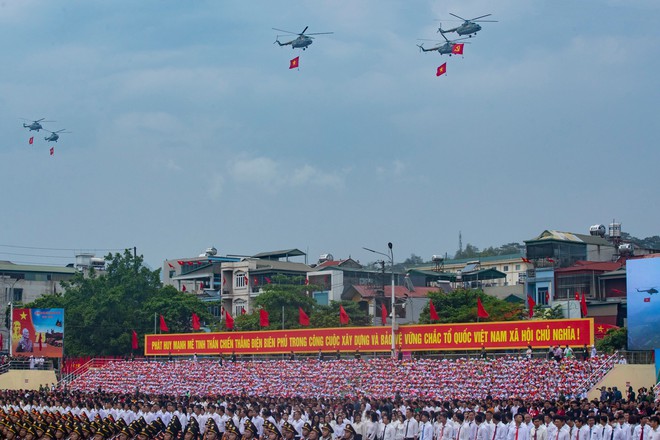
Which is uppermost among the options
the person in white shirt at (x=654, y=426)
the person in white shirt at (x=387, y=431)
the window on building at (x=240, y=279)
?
the window on building at (x=240, y=279)

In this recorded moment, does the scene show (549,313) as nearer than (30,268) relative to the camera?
Yes

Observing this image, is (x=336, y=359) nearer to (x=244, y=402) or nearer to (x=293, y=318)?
(x=244, y=402)

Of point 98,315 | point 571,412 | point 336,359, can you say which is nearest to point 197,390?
point 336,359

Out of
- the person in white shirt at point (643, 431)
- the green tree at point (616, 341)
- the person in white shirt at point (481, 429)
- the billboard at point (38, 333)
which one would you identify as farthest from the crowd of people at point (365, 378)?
the green tree at point (616, 341)

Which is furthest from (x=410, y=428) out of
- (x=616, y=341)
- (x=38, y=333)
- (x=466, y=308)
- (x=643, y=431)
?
(x=38, y=333)

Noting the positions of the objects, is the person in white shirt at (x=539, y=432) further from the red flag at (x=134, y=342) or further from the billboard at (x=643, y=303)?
the red flag at (x=134, y=342)

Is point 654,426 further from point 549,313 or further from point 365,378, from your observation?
point 549,313

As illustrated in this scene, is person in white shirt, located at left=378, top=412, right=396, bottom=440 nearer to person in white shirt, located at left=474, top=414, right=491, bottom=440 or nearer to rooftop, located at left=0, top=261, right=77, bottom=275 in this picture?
person in white shirt, located at left=474, top=414, right=491, bottom=440

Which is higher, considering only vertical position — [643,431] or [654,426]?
[654,426]
